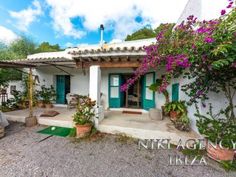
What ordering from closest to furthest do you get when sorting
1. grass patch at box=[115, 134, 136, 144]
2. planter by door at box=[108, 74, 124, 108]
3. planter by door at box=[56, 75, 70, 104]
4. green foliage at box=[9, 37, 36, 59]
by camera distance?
grass patch at box=[115, 134, 136, 144], planter by door at box=[108, 74, 124, 108], planter by door at box=[56, 75, 70, 104], green foliage at box=[9, 37, 36, 59]

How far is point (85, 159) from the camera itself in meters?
4.27

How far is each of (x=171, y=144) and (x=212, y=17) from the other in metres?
4.37

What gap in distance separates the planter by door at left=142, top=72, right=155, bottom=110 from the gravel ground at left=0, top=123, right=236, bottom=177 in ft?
11.2

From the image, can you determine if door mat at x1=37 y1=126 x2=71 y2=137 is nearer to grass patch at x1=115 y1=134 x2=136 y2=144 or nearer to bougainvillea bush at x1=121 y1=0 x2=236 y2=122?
grass patch at x1=115 y1=134 x2=136 y2=144

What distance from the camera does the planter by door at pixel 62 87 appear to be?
1076 centimetres

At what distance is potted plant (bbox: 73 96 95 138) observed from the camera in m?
5.76

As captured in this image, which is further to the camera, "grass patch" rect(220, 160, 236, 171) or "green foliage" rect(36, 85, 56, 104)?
"green foliage" rect(36, 85, 56, 104)

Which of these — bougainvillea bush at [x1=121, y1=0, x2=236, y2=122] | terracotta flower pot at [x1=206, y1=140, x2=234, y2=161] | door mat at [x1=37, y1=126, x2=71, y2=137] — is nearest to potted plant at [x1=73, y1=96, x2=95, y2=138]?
door mat at [x1=37, y1=126, x2=71, y2=137]

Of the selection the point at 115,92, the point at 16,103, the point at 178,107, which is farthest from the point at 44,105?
the point at 178,107

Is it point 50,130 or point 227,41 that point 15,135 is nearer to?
point 50,130

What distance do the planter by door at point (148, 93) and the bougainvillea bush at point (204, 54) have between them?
3.54 meters

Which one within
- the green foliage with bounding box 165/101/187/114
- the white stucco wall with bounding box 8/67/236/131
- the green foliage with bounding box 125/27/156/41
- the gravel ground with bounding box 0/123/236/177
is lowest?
the gravel ground with bounding box 0/123/236/177

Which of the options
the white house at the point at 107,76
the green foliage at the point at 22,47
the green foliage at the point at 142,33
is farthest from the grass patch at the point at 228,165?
the green foliage at the point at 22,47

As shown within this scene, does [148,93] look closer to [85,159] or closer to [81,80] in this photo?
[81,80]
